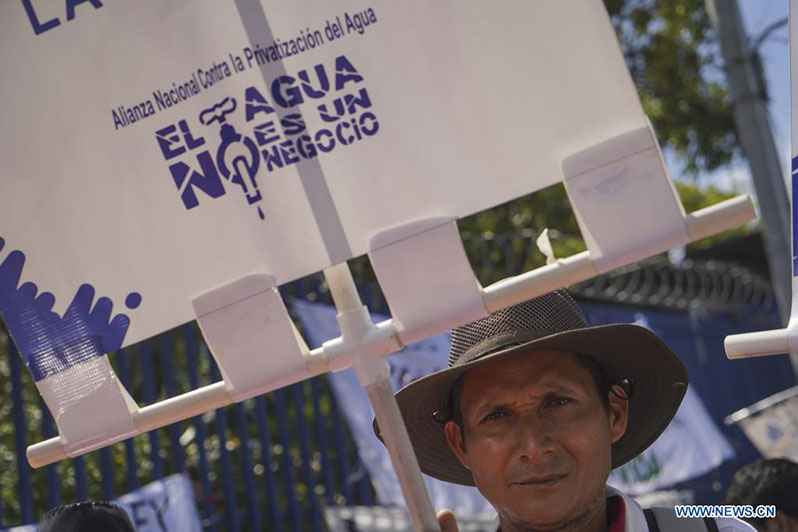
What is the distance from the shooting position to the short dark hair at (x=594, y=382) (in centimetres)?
250

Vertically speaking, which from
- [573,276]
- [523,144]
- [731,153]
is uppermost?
[523,144]

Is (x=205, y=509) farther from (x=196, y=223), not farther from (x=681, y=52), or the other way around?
(x=681, y=52)

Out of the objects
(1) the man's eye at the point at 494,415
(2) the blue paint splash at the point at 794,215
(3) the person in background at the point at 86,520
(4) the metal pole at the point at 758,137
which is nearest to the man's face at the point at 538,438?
(1) the man's eye at the point at 494,415

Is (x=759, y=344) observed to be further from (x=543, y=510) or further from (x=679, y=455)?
(x=679, y=455)

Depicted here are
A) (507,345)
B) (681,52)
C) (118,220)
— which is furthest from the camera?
(681,52)

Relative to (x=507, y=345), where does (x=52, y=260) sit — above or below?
above

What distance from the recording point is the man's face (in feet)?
7.46

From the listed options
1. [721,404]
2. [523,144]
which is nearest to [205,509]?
[523,144]

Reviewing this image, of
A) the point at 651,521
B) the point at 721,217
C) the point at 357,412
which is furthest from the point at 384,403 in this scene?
the point at 357,412

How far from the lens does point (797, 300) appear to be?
2033mm

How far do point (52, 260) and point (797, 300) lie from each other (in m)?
1.35

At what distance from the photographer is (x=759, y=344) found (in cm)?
202

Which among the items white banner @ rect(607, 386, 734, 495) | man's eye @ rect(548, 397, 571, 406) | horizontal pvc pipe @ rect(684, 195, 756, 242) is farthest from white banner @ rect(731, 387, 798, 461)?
horizontal pvc pipe @ rect(684, 195, 756, 242)

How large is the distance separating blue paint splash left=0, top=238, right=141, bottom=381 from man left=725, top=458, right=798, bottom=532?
255 cm
